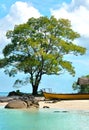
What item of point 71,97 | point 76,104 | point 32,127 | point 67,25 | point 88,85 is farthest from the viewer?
point 67,25

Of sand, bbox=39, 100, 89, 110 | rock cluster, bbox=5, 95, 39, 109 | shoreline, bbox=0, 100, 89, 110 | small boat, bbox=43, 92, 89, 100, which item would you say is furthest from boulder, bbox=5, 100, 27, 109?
small boat, bbox=43, 92, 89, 100

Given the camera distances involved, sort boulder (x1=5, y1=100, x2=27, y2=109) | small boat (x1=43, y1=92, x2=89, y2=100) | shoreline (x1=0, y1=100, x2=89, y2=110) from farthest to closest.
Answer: small boat (x1=43, y1=92, x2=89, y2=100) → shoreline (x1=0, y1=100, x2=89, y2=110) → boulder (x1=5, y1=100, x2=27, y2=109)

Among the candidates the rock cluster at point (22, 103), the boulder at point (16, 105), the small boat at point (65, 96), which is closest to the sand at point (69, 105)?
the rock cluster at point (22, 103)

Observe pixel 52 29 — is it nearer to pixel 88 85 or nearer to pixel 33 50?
pixel 33 50

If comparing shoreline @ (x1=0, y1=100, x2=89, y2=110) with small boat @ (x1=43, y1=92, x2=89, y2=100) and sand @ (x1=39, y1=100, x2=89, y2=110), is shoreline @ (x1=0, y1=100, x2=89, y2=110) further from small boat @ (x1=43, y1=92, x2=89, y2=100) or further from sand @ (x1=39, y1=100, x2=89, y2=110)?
small boat @ (x1=43, y1=92, x2=89, y2=100)

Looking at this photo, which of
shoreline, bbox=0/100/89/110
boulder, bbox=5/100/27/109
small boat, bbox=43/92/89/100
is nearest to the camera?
boulder, bbox=5/100/27/109

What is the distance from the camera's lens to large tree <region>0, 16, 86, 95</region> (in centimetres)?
5941

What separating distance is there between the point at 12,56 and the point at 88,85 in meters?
11.2

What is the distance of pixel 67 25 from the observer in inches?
2394

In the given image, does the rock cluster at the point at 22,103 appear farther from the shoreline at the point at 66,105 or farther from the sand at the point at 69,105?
the sand at the point at 69,105

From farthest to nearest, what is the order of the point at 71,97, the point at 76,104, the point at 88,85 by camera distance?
the point at 88,85
the point at 71,97
the point at 76,104

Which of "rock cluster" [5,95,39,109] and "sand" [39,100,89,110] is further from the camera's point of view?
"sand" [39,100,89,110]

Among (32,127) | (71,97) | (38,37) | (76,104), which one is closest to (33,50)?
(38,37)

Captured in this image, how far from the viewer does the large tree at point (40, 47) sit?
59406 millimetres
